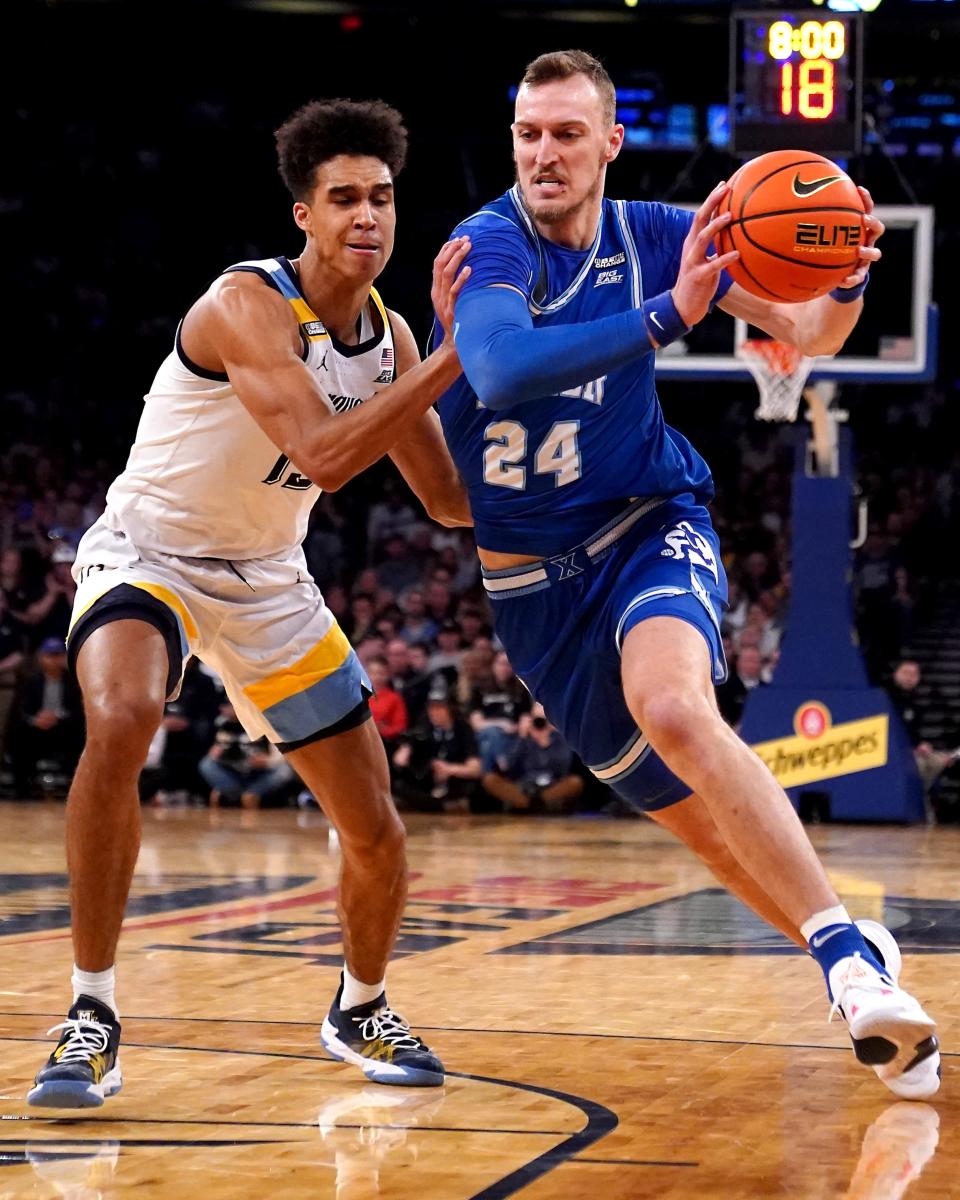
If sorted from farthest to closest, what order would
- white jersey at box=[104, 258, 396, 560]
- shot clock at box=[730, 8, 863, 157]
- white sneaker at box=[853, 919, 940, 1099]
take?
1. shot clock at box=[730, 8, 863, 157]
2. white jersey at box=[104, 258, 396, 560]
3. white sneaker at box=[853, 919, 940, 1099]

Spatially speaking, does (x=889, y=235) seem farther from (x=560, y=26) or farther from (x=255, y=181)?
(x=255, y=181)

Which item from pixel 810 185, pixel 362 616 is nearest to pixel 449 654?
pixel 362 616

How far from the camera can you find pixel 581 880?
8656mm

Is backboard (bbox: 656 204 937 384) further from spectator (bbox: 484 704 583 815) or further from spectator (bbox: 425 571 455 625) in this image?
spectator (bbox: 425 571 455 625)

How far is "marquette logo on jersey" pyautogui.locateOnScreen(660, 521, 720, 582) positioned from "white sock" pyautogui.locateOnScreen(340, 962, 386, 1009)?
126 centimetres

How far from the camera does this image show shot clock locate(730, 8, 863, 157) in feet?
36.5

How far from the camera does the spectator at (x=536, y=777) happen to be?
13375 mm

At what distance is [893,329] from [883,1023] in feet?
31.2

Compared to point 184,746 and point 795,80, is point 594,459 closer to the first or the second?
point 795,80

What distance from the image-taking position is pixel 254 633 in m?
4.32

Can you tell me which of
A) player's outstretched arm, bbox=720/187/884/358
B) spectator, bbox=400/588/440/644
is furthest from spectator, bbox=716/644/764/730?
player's outstretched arm, bbox=720/187/884/358

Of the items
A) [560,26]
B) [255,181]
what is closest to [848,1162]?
[560,26]

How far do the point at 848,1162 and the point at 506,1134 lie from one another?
66 cm

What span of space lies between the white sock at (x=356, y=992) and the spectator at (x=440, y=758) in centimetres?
905
